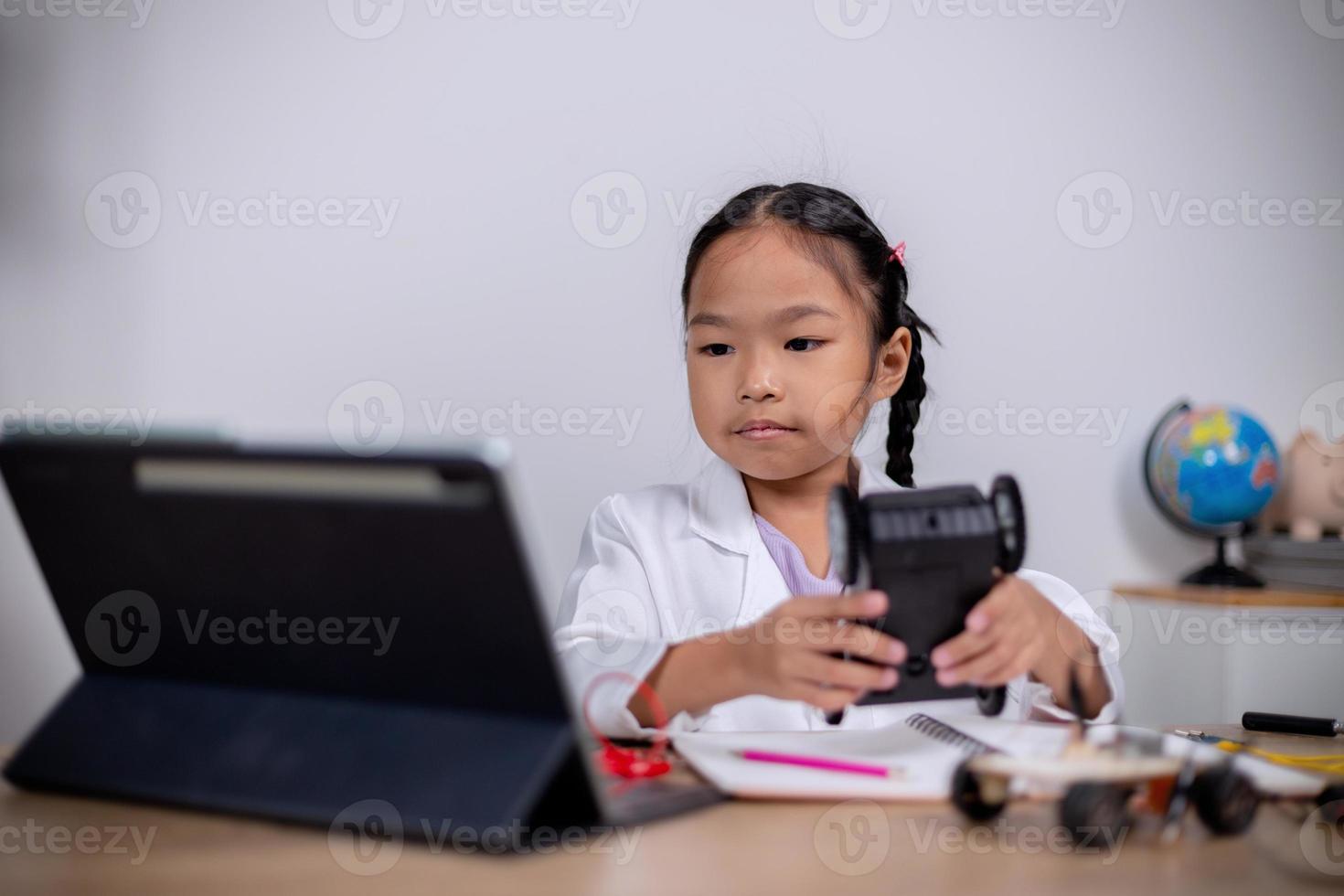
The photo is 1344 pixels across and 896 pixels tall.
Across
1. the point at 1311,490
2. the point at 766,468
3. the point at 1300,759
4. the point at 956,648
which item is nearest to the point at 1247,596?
the point at 1311,490

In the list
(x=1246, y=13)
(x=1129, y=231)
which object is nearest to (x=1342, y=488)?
(x=1129, y=231)

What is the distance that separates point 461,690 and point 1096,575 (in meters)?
1.83

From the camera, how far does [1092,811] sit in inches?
23.0

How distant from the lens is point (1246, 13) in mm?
2180

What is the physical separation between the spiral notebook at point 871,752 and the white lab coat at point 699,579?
363 millimetres

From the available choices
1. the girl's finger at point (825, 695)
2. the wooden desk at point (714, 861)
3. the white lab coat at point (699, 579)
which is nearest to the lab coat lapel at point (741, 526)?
the white lab coat at point (699, 579)

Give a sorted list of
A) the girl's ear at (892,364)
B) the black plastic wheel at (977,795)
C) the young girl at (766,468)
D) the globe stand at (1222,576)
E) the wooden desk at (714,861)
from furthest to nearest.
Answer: the globe stand at (1222,576) → the girl's ear at (892,364) → the young girl at (766,468) → the black plastic wheel at (977,795) → the wooden desk at (714,861)

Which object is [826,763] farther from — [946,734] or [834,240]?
[834,240]

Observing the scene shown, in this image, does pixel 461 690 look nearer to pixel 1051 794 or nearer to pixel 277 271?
pixel 1051 794

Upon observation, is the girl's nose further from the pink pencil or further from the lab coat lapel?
the pink pencil

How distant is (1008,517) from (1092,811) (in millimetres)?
247

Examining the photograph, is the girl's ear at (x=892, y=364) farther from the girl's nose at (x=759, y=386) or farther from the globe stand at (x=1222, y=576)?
the globe stand at (x=1222, y=576)

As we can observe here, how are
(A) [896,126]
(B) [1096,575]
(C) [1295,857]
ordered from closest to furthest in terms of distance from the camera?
(C) [1295,857], (A) [896,126], (B) [1096,575]

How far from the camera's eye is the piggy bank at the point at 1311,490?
190 centimetres
